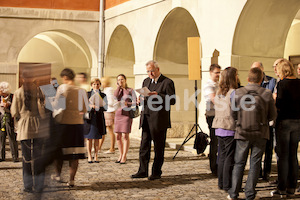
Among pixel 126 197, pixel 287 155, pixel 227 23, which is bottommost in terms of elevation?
pixel 126 197

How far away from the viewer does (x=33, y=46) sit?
72.2ft

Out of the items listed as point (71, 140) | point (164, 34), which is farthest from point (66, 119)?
point (164, 34)

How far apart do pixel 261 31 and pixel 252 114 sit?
4.49 m

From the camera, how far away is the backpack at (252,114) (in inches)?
216

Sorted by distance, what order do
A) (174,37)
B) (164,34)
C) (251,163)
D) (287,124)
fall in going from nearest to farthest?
(251,163)
(287,124)
(164,34)
(174,37)

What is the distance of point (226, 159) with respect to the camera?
19.6 feet

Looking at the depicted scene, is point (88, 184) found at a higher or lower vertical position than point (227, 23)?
lower

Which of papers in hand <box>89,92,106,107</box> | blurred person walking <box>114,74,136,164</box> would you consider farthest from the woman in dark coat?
blurred person walking <box>114,74,136,164</box>

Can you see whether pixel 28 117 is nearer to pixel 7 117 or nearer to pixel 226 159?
pixel 226 159

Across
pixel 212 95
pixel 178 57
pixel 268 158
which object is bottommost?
pixel 268 158

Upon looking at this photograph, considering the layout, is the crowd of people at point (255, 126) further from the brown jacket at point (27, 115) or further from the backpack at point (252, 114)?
the brown jacket at point (27, 115)

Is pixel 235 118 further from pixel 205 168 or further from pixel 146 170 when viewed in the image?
pixel 205 168

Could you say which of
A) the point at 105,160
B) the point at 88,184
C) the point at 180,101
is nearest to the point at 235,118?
the point at 88,184

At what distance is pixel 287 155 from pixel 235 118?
807 mm
